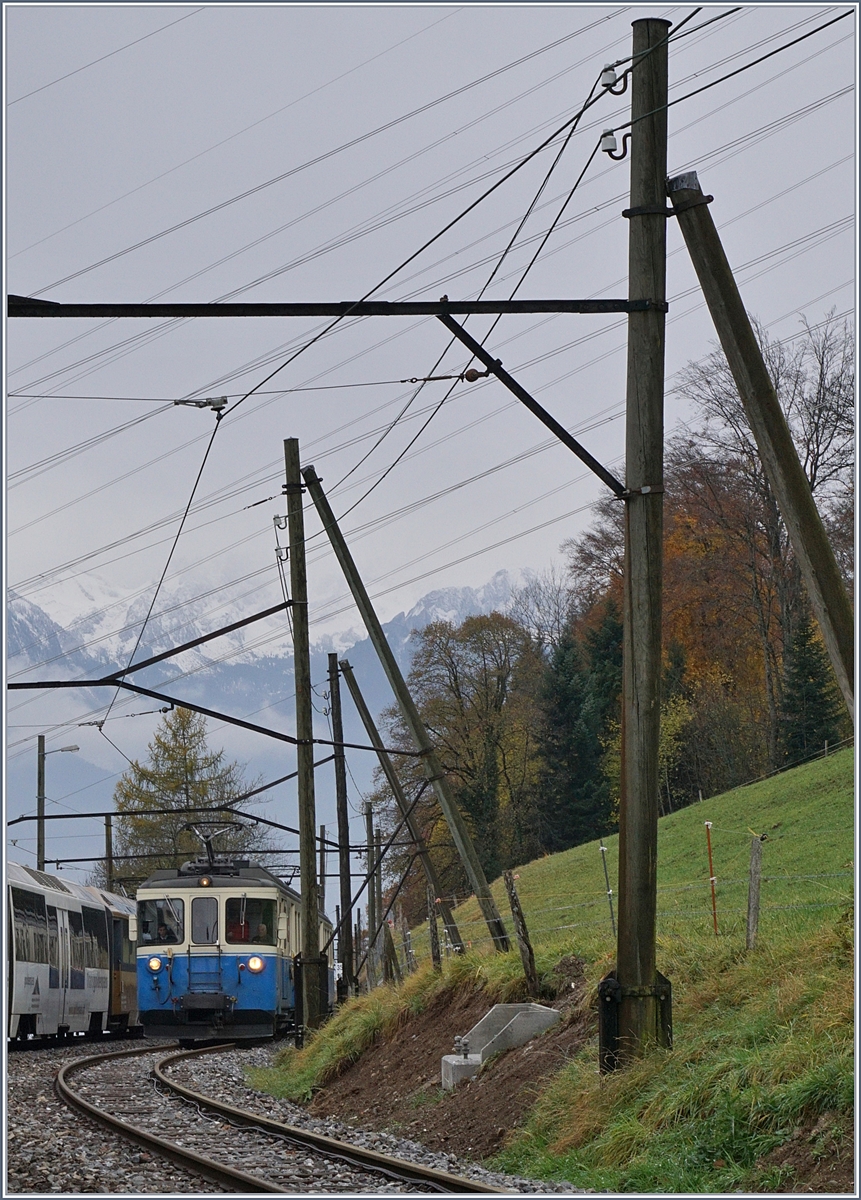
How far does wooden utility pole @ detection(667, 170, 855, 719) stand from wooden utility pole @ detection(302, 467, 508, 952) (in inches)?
425

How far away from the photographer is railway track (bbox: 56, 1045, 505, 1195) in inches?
401

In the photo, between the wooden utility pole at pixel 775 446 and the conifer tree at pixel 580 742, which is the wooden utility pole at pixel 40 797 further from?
the wooden utility pole at pixel 775 446

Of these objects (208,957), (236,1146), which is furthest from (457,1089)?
(208,957)

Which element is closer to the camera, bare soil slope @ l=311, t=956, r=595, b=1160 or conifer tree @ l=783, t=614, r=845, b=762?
bare soil slope @ l=311, t=956, r=595, b=1160

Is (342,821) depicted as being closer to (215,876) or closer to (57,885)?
(215,876)

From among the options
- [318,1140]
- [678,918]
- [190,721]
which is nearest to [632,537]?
[318,1140]

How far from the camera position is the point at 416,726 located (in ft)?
72.8

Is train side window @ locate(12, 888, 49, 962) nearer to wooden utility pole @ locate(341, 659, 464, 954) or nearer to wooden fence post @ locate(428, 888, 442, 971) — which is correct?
wooden utility pole @ locate(341, 659, 464, 954)

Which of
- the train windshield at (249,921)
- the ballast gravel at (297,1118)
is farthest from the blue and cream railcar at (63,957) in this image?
the ballast gravel at (297,1118)

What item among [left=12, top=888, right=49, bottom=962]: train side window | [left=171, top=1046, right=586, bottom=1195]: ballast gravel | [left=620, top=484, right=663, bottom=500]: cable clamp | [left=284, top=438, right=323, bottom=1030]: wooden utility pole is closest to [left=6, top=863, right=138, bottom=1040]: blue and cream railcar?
[left=12, top=888, right=49, bottom=962]: train side window

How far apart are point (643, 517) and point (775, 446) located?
1.64 m

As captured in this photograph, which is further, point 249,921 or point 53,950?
point 53,950

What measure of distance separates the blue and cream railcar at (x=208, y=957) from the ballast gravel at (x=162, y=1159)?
363 inches

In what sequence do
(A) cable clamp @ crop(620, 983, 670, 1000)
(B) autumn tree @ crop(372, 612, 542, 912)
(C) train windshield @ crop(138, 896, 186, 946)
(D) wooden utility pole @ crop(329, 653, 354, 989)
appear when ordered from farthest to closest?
1. (B) autumn tree @ crop(372, 612, 542, 912)
2. (D) wooden utility pole @ crop(329, 653, 354, 989)
3. (C) train windshield @ crop(138, 896, 186, 946)
4. (A) cable clamp @ crop(620, 983, 670, 1000)
